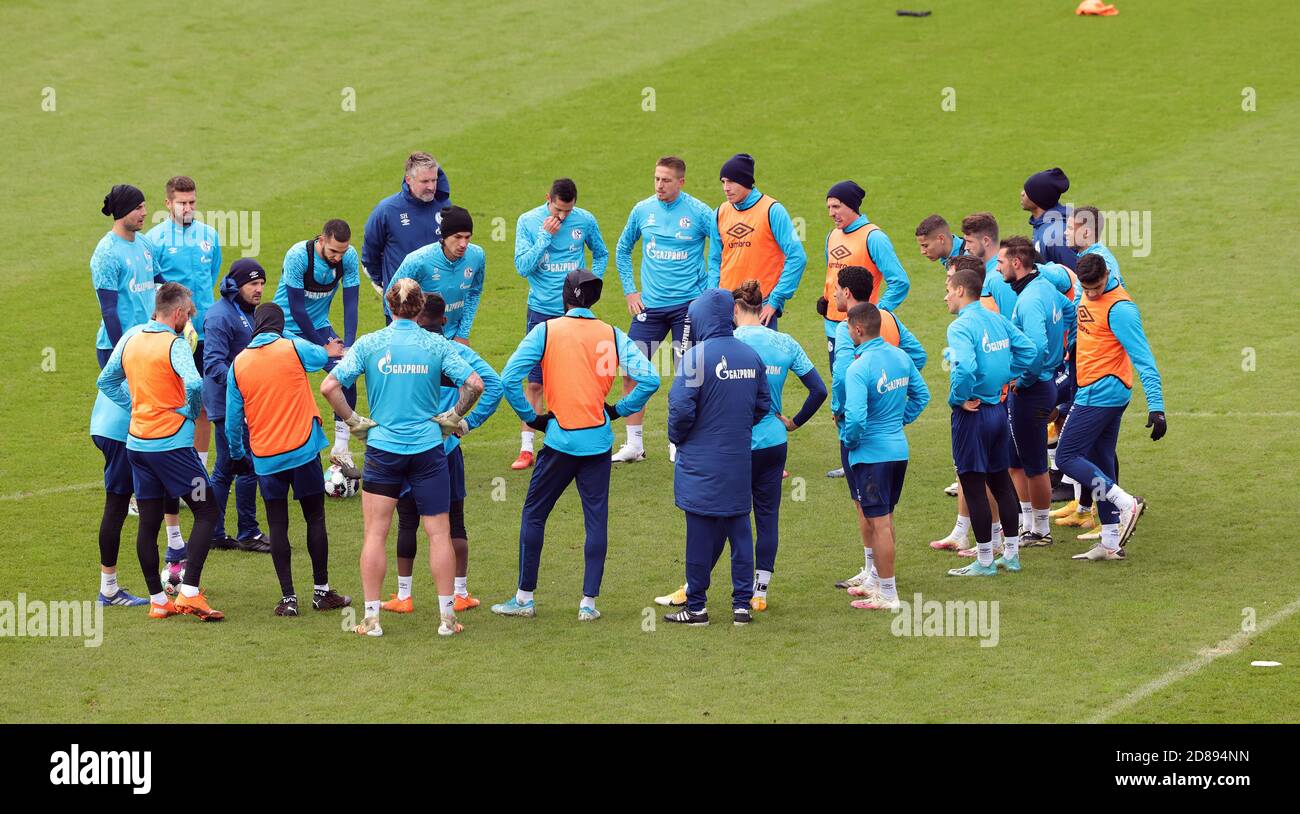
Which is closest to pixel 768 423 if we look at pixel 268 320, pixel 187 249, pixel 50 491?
pixel 268 320

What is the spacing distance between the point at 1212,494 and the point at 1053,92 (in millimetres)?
14282

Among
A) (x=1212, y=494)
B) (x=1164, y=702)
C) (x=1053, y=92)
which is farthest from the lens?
(x=1053, y=92)

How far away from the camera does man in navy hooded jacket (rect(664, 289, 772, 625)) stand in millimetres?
9992

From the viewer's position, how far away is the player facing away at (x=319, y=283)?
1263 centimetres

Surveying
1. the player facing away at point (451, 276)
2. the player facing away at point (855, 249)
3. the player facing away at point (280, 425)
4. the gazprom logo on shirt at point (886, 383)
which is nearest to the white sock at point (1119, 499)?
the gazprom logo on shirt at point (886, 383)

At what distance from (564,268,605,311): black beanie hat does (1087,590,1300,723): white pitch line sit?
13.4 ft

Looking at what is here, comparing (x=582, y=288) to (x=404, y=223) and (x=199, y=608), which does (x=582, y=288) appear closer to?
(x=199, y=608)

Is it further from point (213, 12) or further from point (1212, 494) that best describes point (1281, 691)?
point (213, 12)

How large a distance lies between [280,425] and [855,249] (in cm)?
513

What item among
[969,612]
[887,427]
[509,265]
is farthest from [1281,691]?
[509,265]

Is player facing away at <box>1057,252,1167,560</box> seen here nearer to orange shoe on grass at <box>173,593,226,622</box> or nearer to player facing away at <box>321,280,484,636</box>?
player facing away at <box>321,280,484,636</box>

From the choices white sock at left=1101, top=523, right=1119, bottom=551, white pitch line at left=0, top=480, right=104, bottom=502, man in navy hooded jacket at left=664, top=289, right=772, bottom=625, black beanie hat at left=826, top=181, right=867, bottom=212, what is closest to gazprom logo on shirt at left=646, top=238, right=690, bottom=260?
black beanie hat at left=826, top=181, right=867, bottom=212

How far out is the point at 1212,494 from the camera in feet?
43.1

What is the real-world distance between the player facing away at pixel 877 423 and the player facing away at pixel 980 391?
1.91ft
